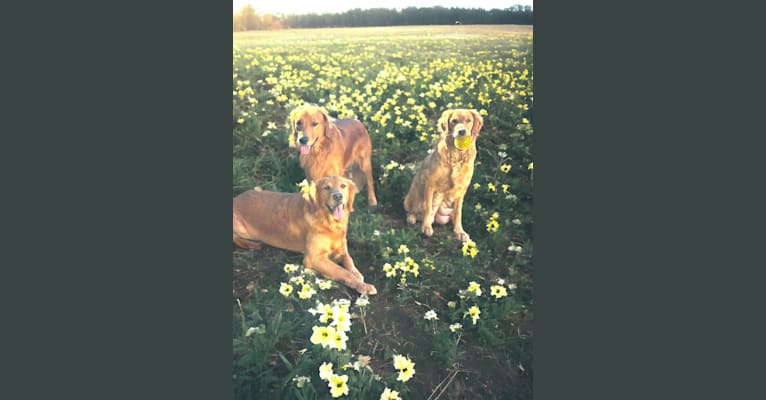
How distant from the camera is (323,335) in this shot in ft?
13.9

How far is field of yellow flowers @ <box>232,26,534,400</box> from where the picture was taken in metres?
4.29

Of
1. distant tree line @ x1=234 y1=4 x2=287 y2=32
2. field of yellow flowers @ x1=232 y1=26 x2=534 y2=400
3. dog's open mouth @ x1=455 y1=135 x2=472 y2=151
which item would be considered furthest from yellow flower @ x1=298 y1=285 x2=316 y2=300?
distant tree line @ x1=234 y1=4 x2=287 y2=32

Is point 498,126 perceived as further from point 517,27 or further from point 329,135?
point 329,135

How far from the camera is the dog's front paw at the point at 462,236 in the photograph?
4680 mm

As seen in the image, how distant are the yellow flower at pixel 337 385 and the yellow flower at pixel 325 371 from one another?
2 cm

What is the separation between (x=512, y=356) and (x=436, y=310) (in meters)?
0.62

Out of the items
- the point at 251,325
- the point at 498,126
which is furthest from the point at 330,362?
the point at 498,126

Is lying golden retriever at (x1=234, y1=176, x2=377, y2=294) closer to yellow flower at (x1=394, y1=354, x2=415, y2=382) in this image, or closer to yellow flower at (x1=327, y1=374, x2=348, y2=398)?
yellow flower at (x1=394, y1=354, x2=415, y2=382)

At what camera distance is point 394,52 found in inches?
188

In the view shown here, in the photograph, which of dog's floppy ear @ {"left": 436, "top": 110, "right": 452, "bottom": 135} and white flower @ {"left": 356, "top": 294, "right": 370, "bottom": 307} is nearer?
white flower @ {"left": 356, "top": 294, "right": 370, "bottom": 307}

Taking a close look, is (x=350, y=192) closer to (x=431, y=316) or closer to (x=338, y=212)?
(x=338, y=212)

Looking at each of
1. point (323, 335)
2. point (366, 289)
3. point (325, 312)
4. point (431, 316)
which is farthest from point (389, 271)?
point (323, 335)

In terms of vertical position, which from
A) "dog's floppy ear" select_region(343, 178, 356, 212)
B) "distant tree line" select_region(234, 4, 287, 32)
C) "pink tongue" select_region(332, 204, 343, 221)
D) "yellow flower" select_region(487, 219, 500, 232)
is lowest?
"yellow flower" select_region(487, 219, 500, 232)

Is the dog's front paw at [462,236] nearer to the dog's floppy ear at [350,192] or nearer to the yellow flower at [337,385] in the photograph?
the dog's floppy ear at [350,192]
